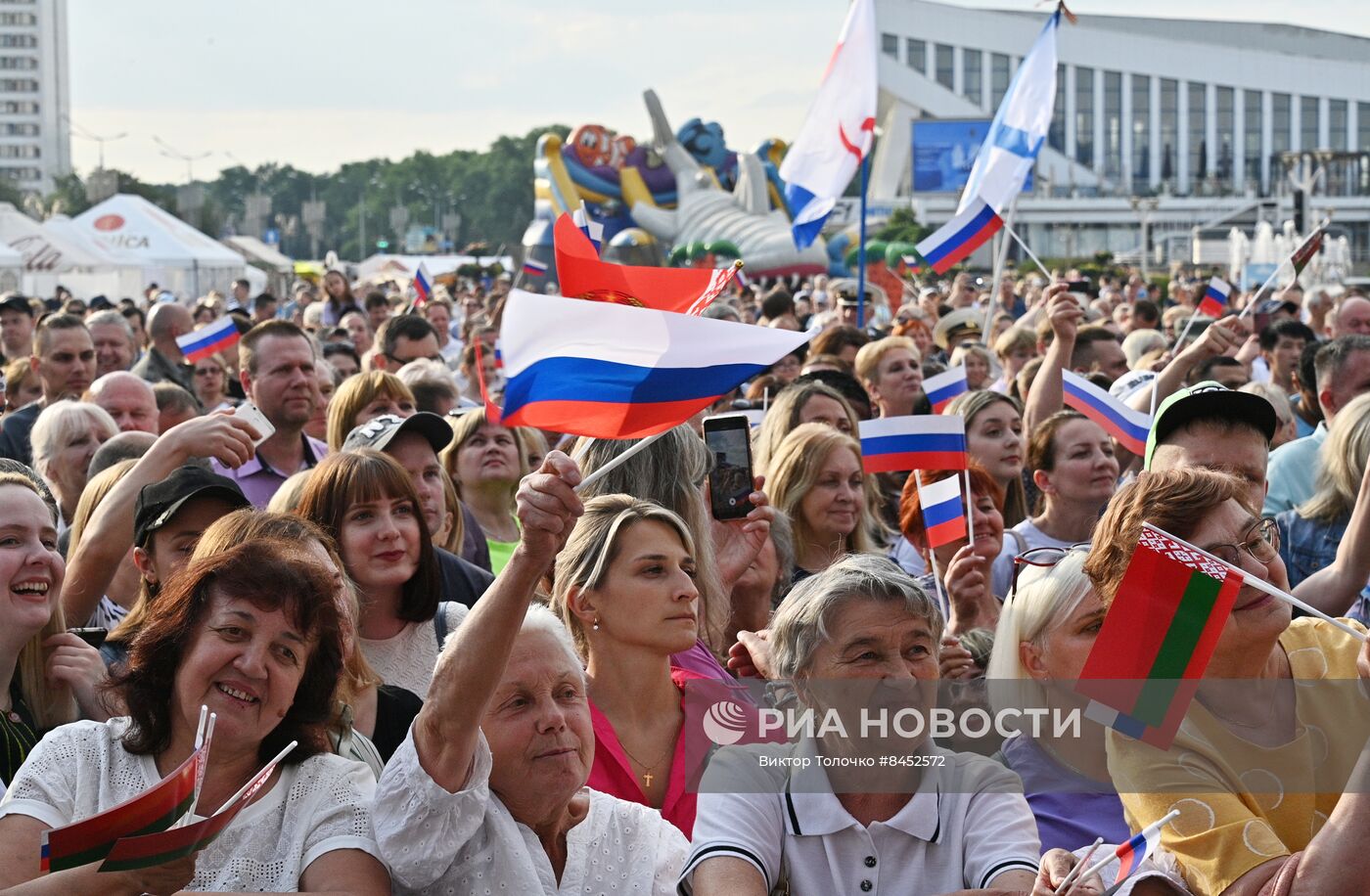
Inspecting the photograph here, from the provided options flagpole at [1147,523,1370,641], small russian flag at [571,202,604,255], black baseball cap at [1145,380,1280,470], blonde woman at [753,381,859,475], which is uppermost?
small russian flag at [571,202,604,255]

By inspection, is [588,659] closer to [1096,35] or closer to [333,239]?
[1096,35]

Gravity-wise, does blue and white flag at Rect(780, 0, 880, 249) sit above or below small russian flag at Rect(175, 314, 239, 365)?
above

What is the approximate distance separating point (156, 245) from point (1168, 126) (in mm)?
71876

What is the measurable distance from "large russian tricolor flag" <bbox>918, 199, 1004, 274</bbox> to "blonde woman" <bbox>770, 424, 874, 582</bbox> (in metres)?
5.58

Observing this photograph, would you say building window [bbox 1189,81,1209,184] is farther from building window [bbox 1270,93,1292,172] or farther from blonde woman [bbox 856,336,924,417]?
blonde woman [bbox 856,336,924,417]

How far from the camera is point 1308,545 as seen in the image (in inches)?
219

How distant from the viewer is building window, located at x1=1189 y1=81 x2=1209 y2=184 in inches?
3693

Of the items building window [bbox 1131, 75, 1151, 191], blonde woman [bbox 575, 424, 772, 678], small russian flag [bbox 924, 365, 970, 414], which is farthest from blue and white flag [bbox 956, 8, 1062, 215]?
building window [bbox 1131, 75, 1151, 191]

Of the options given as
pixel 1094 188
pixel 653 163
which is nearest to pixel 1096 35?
pixel 1094 188

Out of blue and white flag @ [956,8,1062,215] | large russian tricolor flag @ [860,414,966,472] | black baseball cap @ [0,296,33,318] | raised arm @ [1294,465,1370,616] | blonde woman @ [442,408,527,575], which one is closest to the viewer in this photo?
raised arm @ [1294,465,1370,616]

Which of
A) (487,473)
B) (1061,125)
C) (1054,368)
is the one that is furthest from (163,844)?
(1061,125)

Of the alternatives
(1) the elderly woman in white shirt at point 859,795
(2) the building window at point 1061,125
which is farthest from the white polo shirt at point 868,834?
(2) the building window at point 1061,125

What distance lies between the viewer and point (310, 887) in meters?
3.03

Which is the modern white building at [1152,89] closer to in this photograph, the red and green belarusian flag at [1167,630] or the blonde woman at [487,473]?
the blonde woman at [487,473]
